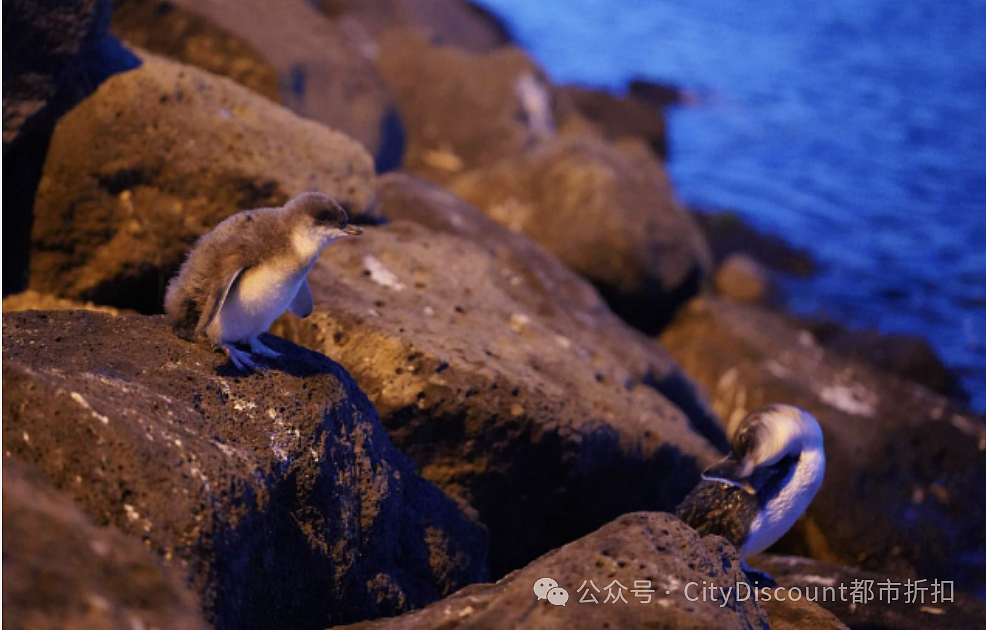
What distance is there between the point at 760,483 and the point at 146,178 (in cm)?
366

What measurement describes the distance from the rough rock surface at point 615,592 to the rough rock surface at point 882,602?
4.83 ft

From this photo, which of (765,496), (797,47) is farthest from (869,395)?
(797,47)

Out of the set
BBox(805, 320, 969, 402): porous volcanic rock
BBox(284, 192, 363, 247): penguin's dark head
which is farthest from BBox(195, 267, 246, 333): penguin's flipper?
BBox(805, 320, 969, 402): porous volcanic rock

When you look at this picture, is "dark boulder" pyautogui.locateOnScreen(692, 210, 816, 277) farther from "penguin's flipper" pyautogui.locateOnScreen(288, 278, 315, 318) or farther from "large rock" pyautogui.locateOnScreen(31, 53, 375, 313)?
"penguin's flipper" pyautogui.locateOnScreen(288, 278, 315, 318)

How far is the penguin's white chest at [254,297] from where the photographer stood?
361cm

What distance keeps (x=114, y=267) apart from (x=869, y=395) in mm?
5826

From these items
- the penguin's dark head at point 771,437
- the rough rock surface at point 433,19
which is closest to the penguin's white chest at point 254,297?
the penguin's dark head at point 771,437

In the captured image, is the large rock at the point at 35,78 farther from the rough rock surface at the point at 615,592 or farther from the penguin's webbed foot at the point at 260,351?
the rough rock surface at the point at 615,592

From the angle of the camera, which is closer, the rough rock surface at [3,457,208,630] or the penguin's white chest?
the rough rock surface at [3,457,208,630]

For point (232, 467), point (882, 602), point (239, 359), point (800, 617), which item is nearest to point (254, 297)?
point (239, 359)

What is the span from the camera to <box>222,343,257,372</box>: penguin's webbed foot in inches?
141

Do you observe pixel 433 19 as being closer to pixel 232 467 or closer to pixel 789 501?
pixel 789 501

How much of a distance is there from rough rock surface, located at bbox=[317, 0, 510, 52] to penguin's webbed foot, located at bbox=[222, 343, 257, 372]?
33.7 ft

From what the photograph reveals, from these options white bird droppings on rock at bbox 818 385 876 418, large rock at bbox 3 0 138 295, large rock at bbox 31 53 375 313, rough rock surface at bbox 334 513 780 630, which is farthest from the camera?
white bird droppings on rock at bbox 818 385 876 418
